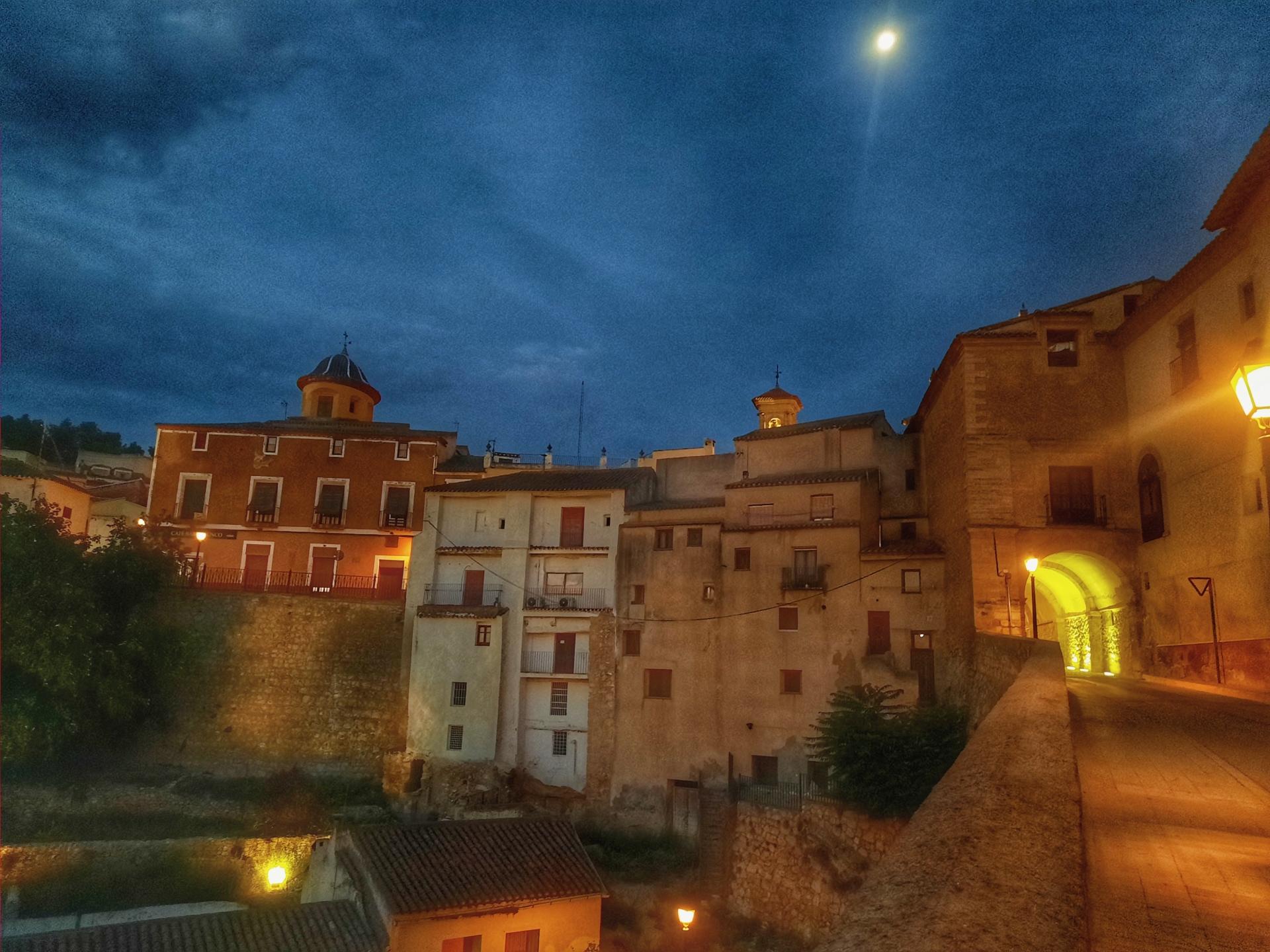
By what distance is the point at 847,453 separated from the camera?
2814 centimetres

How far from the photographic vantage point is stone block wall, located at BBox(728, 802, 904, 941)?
19.3m

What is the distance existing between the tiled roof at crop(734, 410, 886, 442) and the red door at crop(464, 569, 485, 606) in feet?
37.5

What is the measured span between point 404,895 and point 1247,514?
18.8 metres

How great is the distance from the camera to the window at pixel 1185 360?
1689 cm

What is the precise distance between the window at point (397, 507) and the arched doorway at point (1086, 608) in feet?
85.4

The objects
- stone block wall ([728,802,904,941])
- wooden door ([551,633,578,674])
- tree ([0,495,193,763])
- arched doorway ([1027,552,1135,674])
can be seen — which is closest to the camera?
stone block wall ([728,802,904,941])

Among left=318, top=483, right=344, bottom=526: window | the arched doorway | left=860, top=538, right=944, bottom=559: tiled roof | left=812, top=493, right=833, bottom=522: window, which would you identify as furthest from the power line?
left=318, top=483, right=344, bottom=526: window

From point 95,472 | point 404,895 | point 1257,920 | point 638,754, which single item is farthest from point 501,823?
point 95,472

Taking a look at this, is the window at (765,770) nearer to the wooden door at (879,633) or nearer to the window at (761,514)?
the wooden door at (879,633)

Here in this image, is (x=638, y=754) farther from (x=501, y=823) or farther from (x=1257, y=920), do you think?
(x=1257, y=920)

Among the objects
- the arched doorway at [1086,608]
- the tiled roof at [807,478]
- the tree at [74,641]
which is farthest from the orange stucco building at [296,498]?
the arched doorway at [1086,608]

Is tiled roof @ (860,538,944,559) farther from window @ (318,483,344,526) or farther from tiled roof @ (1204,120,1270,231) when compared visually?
window @ (318,483,344,526)

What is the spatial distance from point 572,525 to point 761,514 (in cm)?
768

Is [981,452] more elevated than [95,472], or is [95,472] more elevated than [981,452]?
[95,472]
